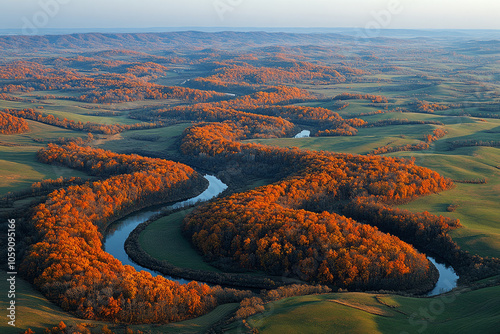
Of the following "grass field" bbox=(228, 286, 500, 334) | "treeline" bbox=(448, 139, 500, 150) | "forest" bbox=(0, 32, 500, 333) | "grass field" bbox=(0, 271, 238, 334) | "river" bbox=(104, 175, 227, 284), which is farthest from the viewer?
"treeline" bbox=(448, 139, 500, 150)

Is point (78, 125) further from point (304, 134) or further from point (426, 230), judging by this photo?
point (426, 230)

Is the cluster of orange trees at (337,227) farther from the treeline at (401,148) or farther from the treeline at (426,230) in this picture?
the treeline at (401,148)

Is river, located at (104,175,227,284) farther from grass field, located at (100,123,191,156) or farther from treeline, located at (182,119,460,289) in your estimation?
Answer: grass field, located at (100,123,191,156)

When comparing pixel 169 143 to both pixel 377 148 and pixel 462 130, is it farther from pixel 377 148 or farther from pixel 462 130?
pixel 462 130

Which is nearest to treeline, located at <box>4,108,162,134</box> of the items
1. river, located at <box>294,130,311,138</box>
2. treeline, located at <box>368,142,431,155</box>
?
river, located at <box>294,130,311,138</box>

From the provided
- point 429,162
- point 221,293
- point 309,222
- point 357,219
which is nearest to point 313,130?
point 429,162
